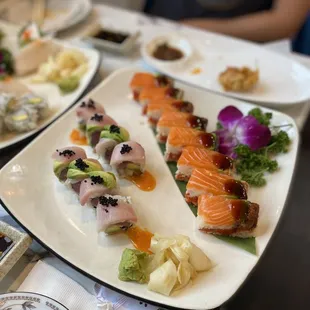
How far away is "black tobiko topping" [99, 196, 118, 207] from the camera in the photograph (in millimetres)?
A: 1291

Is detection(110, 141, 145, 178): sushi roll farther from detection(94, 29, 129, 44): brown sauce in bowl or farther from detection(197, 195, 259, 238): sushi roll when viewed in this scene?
detection(94, 29, 129, 44): brown sauce in bowl

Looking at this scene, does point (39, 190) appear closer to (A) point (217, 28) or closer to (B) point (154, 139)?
(B) point (154, 139)

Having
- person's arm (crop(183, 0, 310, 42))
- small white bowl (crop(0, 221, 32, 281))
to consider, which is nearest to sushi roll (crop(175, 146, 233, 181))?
small white bowl (crop(0, 221, 32, 281))

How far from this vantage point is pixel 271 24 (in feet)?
8.59

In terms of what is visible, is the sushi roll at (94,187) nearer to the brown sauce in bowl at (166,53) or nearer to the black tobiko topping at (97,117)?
the black tobiko topping at (97,117)

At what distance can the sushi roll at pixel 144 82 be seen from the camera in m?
1.88

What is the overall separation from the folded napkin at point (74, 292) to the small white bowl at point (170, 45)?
1196mm

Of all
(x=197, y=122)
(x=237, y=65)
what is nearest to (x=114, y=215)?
(x=197, y=122)

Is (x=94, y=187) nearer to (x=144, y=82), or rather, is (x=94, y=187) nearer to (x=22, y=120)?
(x=22, y=120)

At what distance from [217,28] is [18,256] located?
2034 mm

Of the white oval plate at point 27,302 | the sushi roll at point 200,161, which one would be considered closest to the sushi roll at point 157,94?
the sushi roll at point 200,161

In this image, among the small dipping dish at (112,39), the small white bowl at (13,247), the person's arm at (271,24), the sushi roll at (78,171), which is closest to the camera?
the small white bowl at (13,247)

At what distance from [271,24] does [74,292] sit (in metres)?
2.13

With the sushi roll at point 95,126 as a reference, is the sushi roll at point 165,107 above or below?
above
